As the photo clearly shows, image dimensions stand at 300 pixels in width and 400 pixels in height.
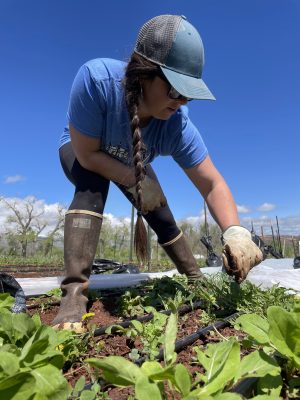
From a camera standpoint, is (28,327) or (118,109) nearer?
(28,327)

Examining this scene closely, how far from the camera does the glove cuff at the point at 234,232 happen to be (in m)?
1.93

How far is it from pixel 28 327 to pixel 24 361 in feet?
0.72

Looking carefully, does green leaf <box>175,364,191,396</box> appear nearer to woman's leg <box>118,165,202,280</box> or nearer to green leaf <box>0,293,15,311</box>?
green leaf <box>0,293,15,311</box>

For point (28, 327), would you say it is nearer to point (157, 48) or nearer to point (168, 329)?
point (168, 329)

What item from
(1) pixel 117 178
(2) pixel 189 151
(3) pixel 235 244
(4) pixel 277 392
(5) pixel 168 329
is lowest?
(4) pixel 277 392

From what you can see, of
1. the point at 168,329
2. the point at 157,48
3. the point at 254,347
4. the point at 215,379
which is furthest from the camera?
the point at 157,48

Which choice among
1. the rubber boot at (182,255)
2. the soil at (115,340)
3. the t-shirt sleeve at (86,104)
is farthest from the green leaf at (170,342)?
the rubber boot at (182,255)

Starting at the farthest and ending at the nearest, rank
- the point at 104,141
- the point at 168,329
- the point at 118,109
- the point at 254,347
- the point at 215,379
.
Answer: the point at 104,141 → the point at 118,109 → the point at 254,347 → the point at 168,329 → the point at 215,379

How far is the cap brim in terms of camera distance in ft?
5.47

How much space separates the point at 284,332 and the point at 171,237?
1.76 m

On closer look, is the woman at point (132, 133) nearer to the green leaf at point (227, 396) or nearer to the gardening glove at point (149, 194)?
the gardening glove at point (149, 194)

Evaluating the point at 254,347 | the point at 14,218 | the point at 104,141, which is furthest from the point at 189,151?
the point at 14,218

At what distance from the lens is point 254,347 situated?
3.68 feet

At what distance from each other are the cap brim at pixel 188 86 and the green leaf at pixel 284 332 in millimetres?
1081
